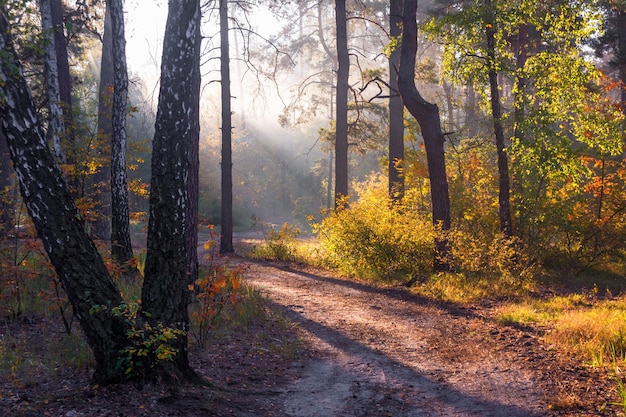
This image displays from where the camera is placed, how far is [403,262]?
12648 mm

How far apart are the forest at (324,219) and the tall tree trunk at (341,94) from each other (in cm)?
7

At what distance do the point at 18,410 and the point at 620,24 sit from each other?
72.7 ft

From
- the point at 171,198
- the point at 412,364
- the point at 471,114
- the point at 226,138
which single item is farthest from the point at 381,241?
the point at 471,114

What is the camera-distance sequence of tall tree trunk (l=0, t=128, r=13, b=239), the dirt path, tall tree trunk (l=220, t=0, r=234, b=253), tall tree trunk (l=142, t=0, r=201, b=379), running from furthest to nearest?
tall tree trunk (l=220, t=0, r=234, b=253), tall tree trunk (l=0, t=128, r=13, b=239), the dirt path, tall tree trunk (l=142, t=0, r=201, b=379)

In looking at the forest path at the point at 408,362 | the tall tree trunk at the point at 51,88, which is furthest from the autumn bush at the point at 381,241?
the tall tree trunk at the point at 51,88

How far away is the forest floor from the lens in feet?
15.1

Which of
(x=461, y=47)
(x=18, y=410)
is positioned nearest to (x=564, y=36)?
(x=461, y=47)

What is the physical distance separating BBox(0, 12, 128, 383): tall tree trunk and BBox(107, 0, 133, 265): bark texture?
238 inches

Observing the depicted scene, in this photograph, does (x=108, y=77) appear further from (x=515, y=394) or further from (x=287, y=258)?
(x=515, y=394)

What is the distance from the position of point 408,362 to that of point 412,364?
0.09 m

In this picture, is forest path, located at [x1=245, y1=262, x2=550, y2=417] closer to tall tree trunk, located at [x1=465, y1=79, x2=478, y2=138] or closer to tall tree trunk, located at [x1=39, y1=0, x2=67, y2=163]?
tall tree trunk, located at [x1=465, y1=79, x2=478, y2=138]

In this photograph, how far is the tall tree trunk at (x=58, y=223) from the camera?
14.2 feet

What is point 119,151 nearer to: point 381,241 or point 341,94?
point 381,241

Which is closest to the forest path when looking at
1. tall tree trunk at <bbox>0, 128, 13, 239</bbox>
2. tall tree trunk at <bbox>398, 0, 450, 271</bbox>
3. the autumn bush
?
the autumn bush
